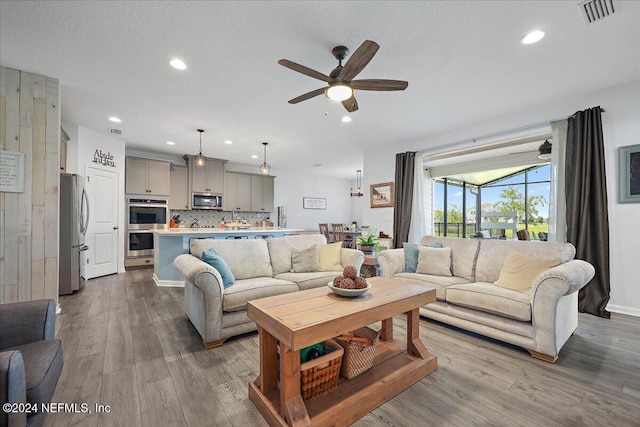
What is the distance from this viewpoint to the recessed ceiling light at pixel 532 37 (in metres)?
2.31

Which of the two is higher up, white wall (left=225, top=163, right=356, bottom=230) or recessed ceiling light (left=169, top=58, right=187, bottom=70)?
recessed ceiling light (left=169, top=58, right=187, bottom=70)

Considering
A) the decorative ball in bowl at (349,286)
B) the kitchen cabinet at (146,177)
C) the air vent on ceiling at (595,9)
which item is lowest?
the decorative ball in bowl at (349,286)

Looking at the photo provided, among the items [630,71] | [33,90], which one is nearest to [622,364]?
[630,71]

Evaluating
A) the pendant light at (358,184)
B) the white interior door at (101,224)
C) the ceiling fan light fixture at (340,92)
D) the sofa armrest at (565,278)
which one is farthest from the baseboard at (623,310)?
the white interior door at (101,224)

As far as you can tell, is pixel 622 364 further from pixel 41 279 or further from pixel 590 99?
pixel 41 279

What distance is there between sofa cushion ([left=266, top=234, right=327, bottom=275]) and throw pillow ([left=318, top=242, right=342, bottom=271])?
187mm

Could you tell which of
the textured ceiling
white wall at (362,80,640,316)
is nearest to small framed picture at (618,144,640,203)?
white wall at (362,80,640,316)

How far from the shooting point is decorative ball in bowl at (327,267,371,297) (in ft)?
6.02

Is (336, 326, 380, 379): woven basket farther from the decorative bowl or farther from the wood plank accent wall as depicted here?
the wood plank accent wall

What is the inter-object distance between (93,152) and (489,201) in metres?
9.13

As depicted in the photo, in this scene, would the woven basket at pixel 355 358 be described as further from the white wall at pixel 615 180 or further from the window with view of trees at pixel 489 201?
the window with view of trees at pixel 489 201

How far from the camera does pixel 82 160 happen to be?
4762mm

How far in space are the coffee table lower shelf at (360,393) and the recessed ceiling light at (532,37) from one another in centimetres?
275

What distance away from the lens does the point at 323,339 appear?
1435mm
